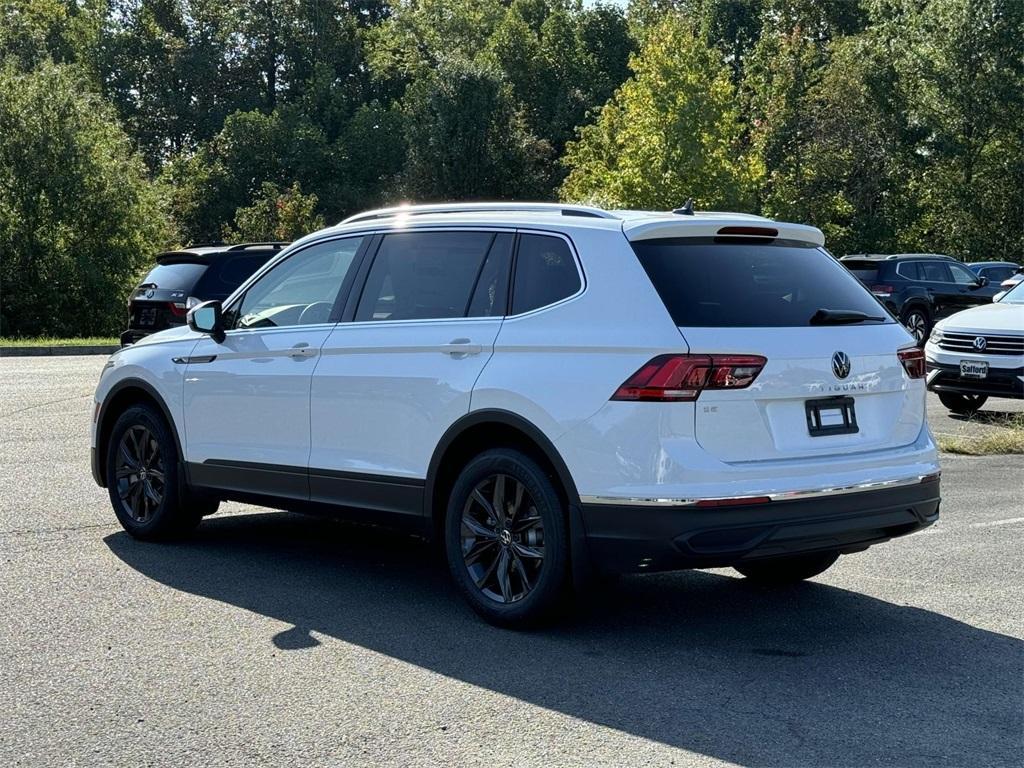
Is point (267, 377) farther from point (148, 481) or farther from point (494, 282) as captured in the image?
point (494, 282)

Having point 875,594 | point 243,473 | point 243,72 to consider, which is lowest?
point 875,594

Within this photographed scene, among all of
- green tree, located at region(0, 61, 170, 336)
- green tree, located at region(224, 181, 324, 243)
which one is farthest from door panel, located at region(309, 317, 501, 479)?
green tree, located at region(224, 181, 324, 243)

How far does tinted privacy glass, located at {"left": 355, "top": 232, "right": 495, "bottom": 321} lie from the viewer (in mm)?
6586

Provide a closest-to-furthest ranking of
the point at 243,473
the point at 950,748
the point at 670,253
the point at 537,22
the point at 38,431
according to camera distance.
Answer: the point at 950,748 < the point at 670,253 < the point at 243,473 < the point at 38,431 < the point at 537,22

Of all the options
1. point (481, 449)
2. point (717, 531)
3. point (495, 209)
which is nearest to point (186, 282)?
point (495, 209)

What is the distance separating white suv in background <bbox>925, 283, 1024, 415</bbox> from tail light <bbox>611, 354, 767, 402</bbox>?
10.1 metres

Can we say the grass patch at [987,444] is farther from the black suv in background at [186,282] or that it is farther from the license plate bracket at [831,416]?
the black suv in background at [186,282]

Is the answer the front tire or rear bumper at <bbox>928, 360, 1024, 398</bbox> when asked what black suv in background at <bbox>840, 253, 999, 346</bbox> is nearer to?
rear bumper at <bbox>928, 360, 1024, 398</bbox>

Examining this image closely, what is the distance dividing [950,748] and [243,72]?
8668cm

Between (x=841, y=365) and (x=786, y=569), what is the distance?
1.56 m

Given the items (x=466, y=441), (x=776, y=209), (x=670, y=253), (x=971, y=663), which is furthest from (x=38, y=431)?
(x=776, y=209)

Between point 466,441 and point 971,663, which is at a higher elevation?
point 466,441

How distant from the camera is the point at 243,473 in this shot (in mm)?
7410

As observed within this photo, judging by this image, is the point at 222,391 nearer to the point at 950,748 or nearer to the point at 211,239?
the point at 950,748
